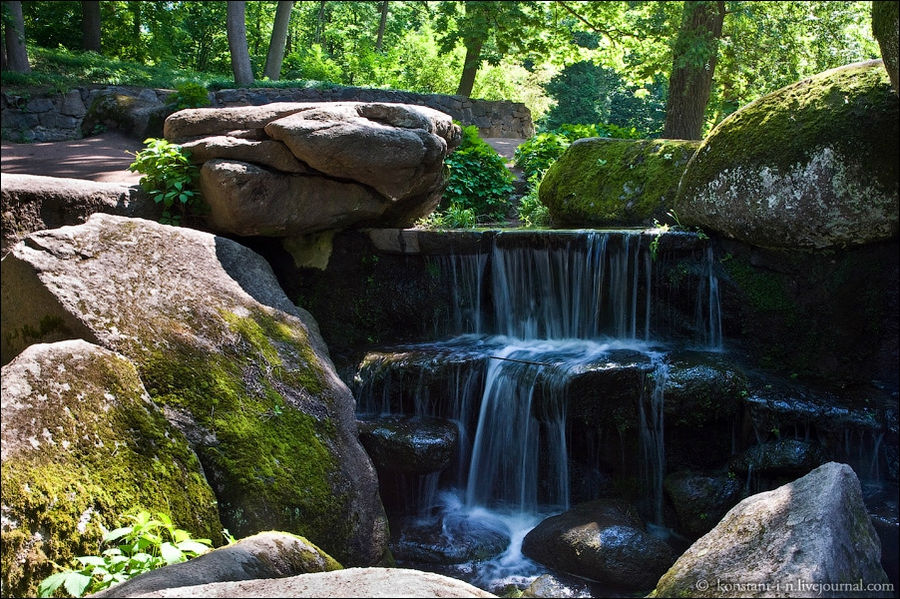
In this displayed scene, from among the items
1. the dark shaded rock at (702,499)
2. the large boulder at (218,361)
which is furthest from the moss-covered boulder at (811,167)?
the large boulder at (218,361)

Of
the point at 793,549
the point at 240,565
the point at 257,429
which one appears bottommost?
the point at 240,565

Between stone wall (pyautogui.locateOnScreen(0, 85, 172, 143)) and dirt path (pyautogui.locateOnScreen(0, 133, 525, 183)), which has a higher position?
stone wall (pyautogui.locateOnScreen(0, 85, 172, 143))

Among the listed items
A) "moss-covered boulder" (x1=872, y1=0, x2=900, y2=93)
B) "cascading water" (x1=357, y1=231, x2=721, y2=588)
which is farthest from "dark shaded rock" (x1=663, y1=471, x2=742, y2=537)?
"moss-covered boulder" (x1=872, y1=0, x2=900, y2=93)

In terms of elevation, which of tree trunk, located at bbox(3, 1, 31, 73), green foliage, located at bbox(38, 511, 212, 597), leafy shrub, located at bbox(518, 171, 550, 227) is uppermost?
tree trunk, located at bbox(3, 1, 31, 73)

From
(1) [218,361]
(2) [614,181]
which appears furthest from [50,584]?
(2) [614,181]

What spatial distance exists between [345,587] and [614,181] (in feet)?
24.0

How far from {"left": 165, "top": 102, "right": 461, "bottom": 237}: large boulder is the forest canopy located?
232 inches

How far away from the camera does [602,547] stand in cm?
499

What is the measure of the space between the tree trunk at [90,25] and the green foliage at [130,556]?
19796 mm

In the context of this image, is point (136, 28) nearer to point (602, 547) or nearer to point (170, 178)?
point (170, 178)

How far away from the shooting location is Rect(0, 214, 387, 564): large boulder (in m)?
3.99

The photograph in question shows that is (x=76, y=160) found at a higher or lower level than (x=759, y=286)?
higher

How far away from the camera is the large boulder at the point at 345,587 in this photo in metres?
2.19

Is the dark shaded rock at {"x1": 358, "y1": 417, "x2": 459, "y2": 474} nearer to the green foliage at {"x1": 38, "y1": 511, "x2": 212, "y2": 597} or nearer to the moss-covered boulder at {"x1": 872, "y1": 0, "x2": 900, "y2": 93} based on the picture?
the green foliage at {"x1": 38, "y1": 511, "x2": 212, "y2": 597}
